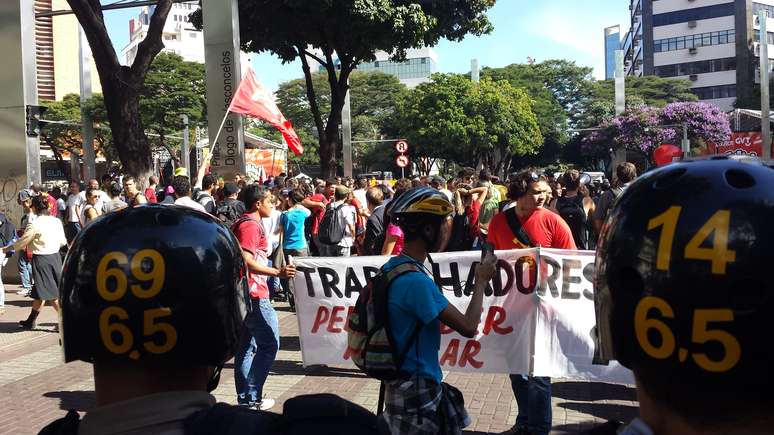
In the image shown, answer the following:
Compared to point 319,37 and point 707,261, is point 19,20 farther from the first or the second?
point 707,261

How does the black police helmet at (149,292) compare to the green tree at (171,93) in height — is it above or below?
below

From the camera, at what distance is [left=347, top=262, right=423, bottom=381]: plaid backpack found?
3186 mm

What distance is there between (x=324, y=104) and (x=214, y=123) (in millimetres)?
51960

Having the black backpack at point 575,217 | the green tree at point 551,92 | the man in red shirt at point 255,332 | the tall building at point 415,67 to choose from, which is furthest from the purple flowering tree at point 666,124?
the tall building at point 415,67

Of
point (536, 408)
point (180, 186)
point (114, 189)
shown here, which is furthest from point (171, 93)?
point (536, 408)

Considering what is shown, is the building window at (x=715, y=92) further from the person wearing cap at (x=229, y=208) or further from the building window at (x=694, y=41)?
the person wearing cap at (x=229, y=208)

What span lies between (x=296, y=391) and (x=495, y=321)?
212 cm

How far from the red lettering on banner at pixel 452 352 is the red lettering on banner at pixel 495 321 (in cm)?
27

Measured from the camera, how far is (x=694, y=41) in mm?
77250

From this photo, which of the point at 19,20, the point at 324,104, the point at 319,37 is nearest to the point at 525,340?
the point at 19,20

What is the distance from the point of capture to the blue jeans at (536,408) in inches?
201

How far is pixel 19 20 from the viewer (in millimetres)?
14805

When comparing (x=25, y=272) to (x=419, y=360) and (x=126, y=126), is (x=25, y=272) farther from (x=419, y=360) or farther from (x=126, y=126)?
(x=419, y=360)

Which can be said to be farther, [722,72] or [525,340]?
[722,72]
